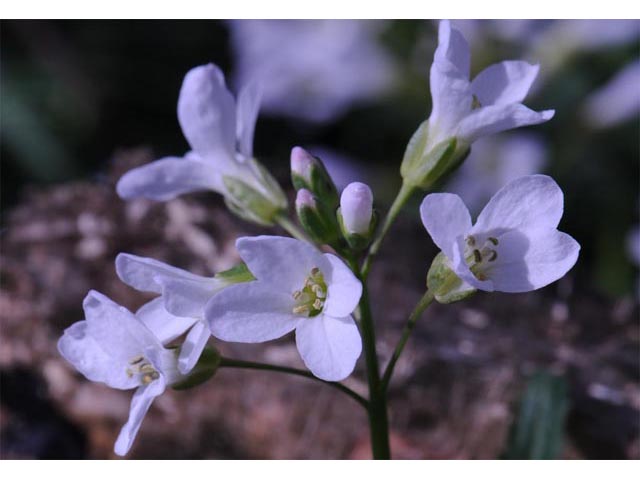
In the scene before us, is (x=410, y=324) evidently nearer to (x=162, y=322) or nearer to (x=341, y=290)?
(x=341, y=290)

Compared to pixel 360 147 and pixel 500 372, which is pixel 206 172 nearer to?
pixel 500 372

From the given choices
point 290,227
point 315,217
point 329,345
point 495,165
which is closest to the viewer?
point 329,345

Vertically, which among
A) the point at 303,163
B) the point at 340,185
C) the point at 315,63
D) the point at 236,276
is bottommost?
the point at 340,185

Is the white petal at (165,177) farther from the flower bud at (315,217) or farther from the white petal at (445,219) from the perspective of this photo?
the white petal at (445,219)

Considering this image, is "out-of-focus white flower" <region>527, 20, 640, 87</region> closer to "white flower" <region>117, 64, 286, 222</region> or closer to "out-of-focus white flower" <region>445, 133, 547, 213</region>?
"out-of-focus white flower" <region>445, 133, 547, 213</region>

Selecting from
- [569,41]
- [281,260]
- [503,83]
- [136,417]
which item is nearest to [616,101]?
[569,41]

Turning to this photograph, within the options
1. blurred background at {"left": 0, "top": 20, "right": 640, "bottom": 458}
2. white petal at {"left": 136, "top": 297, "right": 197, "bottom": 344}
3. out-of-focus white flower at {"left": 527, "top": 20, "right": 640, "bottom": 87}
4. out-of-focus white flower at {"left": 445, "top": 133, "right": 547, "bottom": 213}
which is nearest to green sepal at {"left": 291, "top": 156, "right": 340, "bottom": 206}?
white petal at {"left": 136, "top": 297, "right": 197, "bottom": 344}

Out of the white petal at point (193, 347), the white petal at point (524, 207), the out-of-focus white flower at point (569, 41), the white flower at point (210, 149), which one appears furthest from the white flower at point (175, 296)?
the out-of-focus white flower at point (569, 41)
